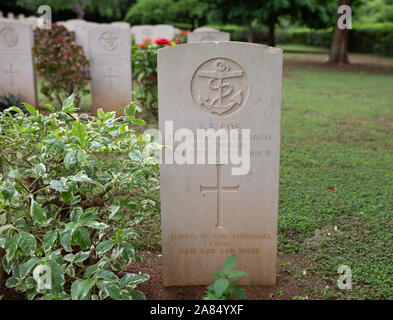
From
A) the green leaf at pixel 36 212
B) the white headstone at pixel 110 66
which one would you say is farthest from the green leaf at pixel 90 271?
the white headstone at pixel 110 66

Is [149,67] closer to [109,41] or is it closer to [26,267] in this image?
[109,41]

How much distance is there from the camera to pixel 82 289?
2.23 metres

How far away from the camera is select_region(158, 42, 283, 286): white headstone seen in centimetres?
271

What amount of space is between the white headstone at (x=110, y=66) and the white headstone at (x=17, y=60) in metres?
1.07

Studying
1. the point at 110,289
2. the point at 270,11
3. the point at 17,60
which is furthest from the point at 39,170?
the point at 270,11

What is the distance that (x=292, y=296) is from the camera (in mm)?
2928

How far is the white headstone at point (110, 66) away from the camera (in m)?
7.93

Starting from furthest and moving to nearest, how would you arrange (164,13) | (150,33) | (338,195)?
(164,13)
(150,33)
(338,195)

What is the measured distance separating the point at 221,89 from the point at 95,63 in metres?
5.91

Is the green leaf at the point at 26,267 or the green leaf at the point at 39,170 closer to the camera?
the green leaf at the point at 26,267

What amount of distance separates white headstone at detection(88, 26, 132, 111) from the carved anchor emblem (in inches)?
221

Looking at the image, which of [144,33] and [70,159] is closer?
[70,159]

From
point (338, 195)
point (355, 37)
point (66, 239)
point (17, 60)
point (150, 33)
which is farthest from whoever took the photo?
point (355, 37)

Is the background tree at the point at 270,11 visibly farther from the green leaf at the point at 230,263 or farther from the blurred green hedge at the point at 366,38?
the green leaf at the point at 230,263
